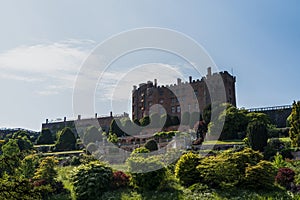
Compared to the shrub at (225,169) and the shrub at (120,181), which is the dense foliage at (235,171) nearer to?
the shrub at (225,169)

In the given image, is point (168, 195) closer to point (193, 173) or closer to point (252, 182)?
point (193, 173)

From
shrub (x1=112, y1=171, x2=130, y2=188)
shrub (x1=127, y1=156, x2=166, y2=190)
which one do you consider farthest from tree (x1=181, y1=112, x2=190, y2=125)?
shrub (x1=127, y1=156, x2=166, y2=190)

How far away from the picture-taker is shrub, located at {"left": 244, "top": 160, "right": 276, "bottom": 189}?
16.2 m

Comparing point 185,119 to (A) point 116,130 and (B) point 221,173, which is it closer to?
(A) point 116,130

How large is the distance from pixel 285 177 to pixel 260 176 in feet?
4.77

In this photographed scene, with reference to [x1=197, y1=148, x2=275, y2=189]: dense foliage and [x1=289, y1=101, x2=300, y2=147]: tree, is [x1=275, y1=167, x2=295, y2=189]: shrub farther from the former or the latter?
[x1=289, y1=101, x2=300, y2=147]: tree

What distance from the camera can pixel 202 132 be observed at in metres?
38.8

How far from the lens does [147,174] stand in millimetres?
18344

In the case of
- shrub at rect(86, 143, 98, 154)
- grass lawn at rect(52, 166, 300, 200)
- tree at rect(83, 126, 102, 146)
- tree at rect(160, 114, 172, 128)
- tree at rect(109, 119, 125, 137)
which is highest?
tree at rect(160, 114, 172, 128)

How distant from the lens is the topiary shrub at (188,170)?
1831cm

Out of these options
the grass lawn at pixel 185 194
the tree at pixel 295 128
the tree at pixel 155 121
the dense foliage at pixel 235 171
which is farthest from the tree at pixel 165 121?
the dense foliage at pixel 235 171

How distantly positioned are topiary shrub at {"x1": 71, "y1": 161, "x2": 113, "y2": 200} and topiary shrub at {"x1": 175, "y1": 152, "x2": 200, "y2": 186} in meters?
3.96

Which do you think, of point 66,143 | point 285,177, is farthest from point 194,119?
point 285,177

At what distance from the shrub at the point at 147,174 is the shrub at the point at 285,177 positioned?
579 cm
